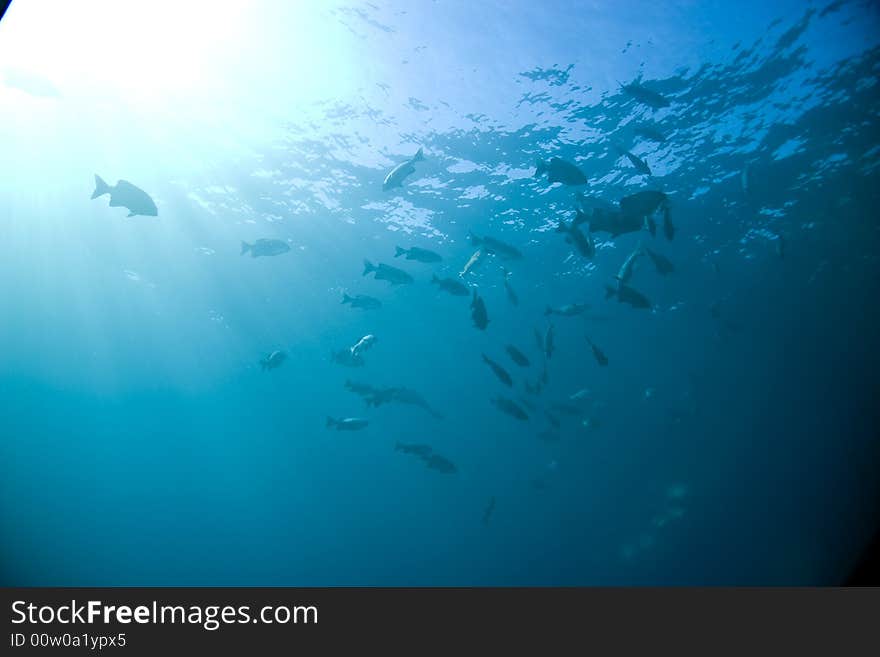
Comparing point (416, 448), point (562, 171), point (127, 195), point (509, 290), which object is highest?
point (562, 171)

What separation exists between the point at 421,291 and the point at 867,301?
2894 cm

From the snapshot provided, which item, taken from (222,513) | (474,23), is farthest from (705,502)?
(222,513)

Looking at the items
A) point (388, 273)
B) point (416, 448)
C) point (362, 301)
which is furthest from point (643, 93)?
point (416, 448)

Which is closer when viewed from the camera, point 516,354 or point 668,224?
point 668,224

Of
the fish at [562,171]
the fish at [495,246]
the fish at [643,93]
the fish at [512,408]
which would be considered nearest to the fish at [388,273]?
the fish at [495,246]

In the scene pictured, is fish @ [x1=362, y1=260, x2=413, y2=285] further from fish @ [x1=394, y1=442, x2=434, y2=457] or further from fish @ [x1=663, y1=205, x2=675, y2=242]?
fish @ [x1=663, y1=205, x2=675, y2=242]

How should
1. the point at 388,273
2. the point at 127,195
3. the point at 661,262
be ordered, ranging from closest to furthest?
the point at 661,262 → the point at 127,195 → the point at 388,273

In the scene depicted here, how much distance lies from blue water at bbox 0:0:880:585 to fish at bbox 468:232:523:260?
6626 millimetres

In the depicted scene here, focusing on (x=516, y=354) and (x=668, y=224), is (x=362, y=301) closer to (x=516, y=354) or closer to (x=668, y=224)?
(x=516, y=354)

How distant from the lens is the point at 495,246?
29.3 ft

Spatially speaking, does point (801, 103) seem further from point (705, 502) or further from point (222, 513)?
point (222, 513)

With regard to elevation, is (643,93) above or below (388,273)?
above

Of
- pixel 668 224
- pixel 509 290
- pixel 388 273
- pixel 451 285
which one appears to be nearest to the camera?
pixel 668 224

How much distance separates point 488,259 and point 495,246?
1298 cm
